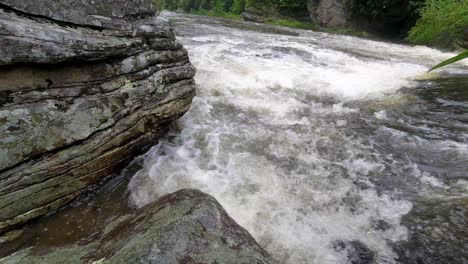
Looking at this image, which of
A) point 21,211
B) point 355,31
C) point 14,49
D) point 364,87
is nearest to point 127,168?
point 21,211

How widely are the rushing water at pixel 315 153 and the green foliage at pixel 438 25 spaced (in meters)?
6.14

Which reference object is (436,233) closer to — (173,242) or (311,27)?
(173,242)

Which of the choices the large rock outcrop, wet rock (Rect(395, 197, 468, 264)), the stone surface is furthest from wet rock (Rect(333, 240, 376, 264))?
the stone surface

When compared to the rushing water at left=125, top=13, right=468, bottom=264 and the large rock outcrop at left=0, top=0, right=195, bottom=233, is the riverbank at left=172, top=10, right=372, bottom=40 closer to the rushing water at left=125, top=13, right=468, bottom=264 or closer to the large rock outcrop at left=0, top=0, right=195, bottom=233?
the rushing water at left=125, top=13, right=468, bottom=264

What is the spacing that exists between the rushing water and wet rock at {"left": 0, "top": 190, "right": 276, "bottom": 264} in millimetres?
911

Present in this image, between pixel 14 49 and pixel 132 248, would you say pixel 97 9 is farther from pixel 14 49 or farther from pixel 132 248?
pixel 132 248

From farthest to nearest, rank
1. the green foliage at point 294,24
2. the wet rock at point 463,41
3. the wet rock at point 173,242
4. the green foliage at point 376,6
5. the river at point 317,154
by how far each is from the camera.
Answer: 1. the green foliage at point 294,24
2. the green foliage at point 376,6
3. the wet rock at point 463,41
4. the river at point 317,154
5. the wet rock at point 173,242

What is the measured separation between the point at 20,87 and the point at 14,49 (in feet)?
1.53

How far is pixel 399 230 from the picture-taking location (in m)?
4.23

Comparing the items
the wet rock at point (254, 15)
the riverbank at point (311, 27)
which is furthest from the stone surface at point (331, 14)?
the wet rock at point (254, 15)

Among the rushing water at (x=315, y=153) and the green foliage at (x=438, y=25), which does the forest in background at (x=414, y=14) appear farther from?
the rushing water at (x=315, y=153)

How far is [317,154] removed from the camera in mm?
5855

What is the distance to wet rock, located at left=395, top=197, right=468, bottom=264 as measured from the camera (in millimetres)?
3836

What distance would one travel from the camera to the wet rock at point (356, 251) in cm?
388
